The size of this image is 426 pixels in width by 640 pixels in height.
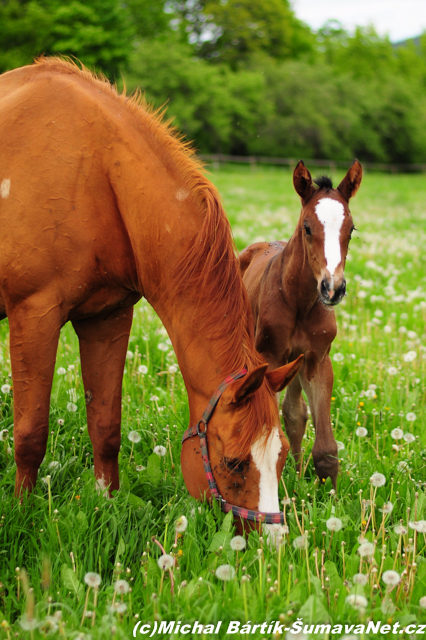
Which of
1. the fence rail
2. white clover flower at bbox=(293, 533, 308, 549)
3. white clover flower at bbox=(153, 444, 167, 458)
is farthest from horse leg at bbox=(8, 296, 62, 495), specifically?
the fence rail

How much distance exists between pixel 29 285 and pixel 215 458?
1317 mm

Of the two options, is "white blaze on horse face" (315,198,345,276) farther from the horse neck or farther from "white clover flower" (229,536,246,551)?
"white clover flower" (229,536,246,551)

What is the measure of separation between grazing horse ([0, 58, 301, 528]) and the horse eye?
0.05 ft

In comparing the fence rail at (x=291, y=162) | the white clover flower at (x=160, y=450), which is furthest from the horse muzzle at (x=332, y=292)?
the fence rail at (x=291, y=162)

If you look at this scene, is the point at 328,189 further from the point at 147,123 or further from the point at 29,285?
the point at 29,285

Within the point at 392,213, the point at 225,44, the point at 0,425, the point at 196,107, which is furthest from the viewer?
A: the point at 225,44

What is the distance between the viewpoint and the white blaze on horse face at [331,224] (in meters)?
3.46

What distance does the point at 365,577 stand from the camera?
2275 mm

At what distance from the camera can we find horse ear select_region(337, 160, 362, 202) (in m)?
3.78

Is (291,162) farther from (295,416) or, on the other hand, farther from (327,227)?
(327,227)

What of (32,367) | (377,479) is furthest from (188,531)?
(32,367)

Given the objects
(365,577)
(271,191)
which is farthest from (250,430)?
(271,191)

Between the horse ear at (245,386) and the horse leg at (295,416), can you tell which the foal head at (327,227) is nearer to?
the horse ear at (245,386)

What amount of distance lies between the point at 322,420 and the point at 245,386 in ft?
4.81
